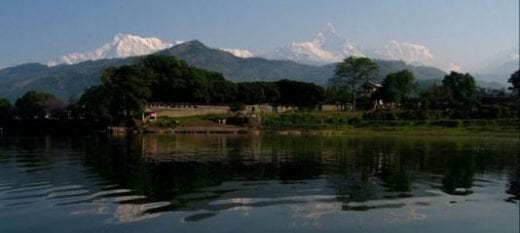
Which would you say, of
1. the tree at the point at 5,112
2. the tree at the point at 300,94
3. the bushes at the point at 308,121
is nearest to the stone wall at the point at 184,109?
the bushes at the point at 308,121

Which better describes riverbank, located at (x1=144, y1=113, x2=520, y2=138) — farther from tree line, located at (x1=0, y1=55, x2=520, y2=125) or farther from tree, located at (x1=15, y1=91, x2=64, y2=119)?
tree, located at (x1=15, y1=91, x2=64, y2=119)

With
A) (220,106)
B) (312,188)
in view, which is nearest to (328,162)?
(312,188)

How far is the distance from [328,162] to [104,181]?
60.4 feet

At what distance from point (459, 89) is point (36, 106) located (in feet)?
357

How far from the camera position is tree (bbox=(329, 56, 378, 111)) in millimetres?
171125

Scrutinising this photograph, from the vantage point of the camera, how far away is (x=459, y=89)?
160750 mm

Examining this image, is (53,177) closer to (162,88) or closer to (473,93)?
(162,88)

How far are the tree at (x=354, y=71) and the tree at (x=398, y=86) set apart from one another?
726 cm

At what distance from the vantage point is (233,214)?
22531mm

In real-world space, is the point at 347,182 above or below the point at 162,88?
below

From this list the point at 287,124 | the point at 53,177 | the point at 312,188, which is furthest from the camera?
the point at 287,124

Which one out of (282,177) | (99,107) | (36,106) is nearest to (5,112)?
(36,106)

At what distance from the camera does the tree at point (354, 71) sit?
171m

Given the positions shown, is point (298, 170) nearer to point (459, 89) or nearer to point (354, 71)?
point (459, 89)
